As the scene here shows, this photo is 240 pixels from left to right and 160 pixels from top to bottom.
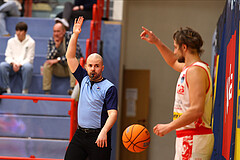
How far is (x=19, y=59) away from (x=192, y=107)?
14.3 ft

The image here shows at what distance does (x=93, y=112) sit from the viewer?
373 cm

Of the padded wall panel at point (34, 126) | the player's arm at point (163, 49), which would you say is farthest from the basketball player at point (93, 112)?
the padded wall panel at point (34, 126)

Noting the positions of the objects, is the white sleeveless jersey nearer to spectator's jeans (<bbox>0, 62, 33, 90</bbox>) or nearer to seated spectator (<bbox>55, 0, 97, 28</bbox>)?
spectator's jeans (<bbox>0, 62, 33, 90</bbox>)

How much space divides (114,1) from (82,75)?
16.6 ft

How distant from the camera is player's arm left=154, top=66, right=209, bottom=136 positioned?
285 centimetres

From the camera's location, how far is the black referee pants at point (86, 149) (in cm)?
365

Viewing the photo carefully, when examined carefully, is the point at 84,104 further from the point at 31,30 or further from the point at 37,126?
the point at 31,30

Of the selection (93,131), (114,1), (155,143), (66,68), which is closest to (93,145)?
(93,131)

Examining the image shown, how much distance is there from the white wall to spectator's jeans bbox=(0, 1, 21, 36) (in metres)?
2.96

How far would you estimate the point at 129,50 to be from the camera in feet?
33.4

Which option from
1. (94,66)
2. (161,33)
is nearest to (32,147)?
(94,66)

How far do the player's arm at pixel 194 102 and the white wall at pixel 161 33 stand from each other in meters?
7.05

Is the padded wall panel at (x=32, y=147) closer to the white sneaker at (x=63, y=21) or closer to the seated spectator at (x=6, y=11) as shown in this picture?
the white sneaker at (x=63, y=21)

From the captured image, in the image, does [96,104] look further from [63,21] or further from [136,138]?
[63,21]
